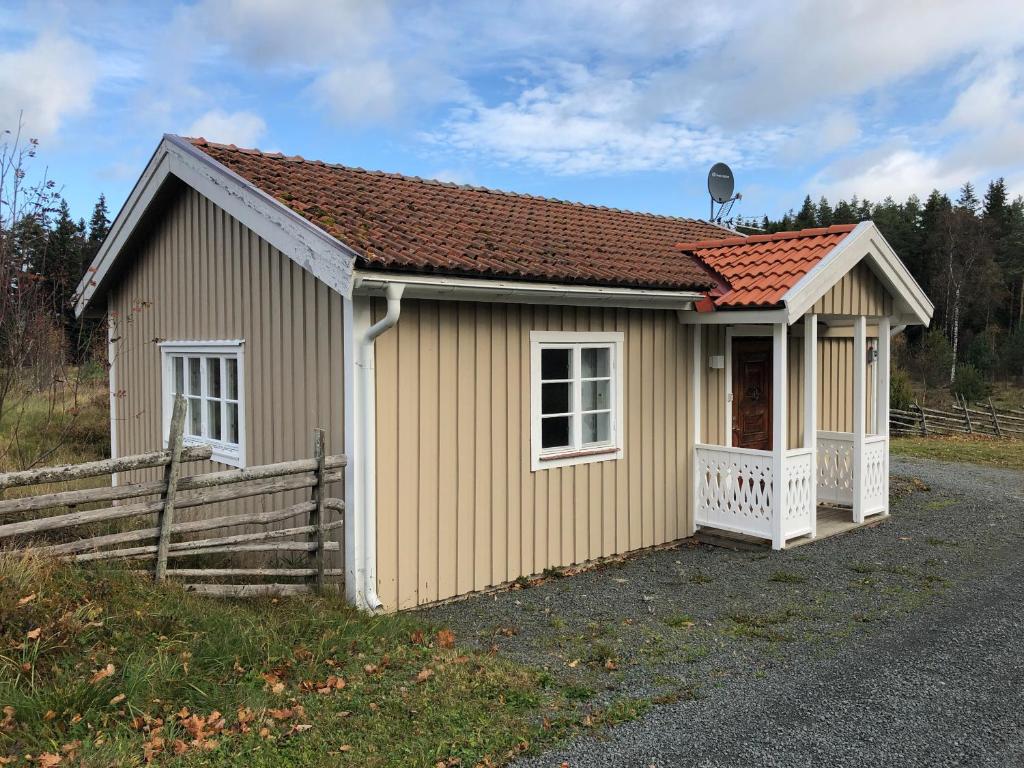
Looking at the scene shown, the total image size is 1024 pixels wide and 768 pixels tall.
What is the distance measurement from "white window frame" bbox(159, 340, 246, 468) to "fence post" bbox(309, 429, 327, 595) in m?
1.73

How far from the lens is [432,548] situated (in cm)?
659

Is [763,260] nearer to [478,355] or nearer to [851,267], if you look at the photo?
[851,267]

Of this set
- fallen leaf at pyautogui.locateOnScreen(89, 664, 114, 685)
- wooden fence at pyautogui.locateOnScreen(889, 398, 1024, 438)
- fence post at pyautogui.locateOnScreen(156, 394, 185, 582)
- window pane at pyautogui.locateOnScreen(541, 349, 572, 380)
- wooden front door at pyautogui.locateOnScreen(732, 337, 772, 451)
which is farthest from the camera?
wooden fence at pyautogui.locateOnScreen(889, 398, 1024, 438)

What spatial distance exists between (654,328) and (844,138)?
3527 cm

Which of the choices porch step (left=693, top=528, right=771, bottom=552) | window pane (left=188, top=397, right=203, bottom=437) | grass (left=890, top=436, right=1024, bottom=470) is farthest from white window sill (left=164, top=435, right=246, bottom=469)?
grass (left=890, top=436, right=1024, bottom=470)

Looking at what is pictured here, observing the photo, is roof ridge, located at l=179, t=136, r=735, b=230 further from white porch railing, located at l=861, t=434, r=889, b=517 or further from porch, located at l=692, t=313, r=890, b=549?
white porch railing, located at l=861, t=434, r=889, b=517

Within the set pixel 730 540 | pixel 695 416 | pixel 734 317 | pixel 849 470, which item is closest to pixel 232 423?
pixel 695 416

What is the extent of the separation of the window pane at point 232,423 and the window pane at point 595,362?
11.6 feet

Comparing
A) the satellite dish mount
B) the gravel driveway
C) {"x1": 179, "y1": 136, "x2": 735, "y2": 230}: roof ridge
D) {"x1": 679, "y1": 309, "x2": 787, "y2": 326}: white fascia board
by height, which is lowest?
the gravel driveway

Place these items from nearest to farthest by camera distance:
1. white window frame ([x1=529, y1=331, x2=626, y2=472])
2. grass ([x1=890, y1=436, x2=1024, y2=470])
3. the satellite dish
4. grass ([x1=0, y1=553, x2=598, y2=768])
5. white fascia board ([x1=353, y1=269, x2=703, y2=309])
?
grass ([x1=0, y1=553, x2=598, y2=768]) < white fascia board ([x1=353, y1=269, x2=703, y2=309]) < white window frame ([x1=529, y1=331, x2=626, y2=472]) < the satellite dish < grass ([x1=890, y1=436, x2=1024, y2=470])

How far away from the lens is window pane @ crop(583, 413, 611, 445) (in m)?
7.95

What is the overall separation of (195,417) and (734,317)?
5889 millimetres

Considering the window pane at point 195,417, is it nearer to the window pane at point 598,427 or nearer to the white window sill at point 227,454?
the white window sill at point 227,454

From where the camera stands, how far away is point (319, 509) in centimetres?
614
